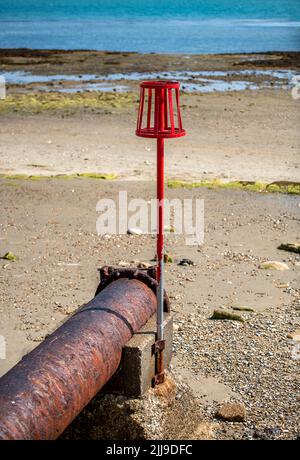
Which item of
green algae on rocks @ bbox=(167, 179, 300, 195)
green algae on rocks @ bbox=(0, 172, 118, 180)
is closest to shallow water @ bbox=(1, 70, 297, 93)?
green algae on rocks @ bbox=(0, 172, 118, 180)

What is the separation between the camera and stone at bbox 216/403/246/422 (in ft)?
22.1

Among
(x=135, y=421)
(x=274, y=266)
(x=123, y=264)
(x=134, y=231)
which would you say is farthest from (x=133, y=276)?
(x=134, y=231)

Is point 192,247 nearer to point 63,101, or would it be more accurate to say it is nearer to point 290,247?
point 290,247

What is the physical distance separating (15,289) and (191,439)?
4.09m

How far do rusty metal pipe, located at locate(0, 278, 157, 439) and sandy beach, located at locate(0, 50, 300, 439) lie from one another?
3.85ft

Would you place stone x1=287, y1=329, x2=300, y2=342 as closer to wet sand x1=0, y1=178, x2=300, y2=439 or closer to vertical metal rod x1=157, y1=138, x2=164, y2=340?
wet sand x1=0, y1=178, x2=300, y2=439

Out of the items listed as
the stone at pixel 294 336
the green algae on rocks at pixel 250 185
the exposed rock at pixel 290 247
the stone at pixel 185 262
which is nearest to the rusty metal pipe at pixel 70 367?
the stone at pixel 294 336

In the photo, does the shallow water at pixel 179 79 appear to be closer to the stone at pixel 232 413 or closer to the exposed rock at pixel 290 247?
the exposed rock at pixel 290 247

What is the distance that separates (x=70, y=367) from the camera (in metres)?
5.57

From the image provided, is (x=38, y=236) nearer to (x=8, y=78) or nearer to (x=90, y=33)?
(x=8, y=78)

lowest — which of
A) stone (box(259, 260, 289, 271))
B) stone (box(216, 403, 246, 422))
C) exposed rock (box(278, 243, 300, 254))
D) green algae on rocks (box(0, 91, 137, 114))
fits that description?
stone (box(216, 403, 246, 422))

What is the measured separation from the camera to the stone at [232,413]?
6.73 metres

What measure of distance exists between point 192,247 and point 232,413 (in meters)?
4.79

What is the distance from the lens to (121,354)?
20.6 ft
